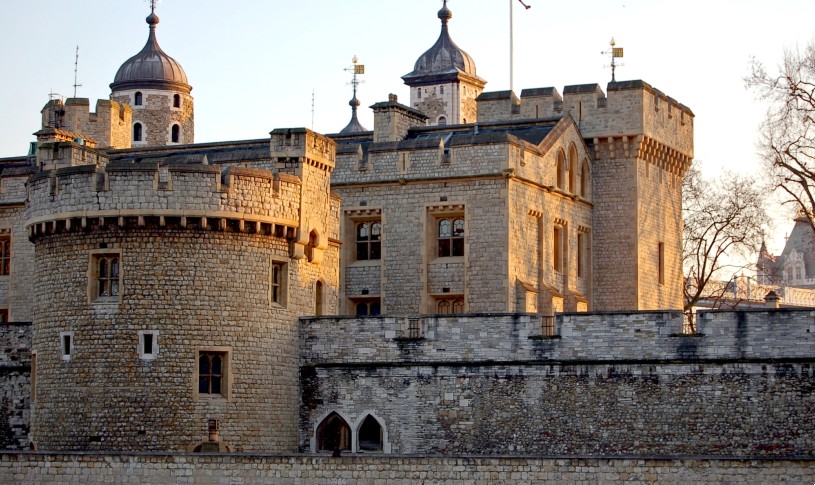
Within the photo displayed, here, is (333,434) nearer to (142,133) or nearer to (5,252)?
(5,252)

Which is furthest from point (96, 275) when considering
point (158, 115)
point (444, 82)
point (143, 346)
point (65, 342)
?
point (444, 82)

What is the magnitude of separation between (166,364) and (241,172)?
4210mm

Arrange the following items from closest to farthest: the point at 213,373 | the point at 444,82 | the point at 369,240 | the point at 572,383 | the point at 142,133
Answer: the point at 572,383 → the point at 213,373 → the point at 369,240 → the point at 142,133 → the point at 444,82

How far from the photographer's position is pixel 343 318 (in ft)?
123

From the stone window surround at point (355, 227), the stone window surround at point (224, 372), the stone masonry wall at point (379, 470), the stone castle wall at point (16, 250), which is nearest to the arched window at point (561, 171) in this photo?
the stone window surround at point (355, 227)

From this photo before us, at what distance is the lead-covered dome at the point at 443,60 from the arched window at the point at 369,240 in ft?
98.8

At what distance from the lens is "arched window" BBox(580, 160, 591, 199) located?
4947cm

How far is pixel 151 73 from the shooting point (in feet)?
233

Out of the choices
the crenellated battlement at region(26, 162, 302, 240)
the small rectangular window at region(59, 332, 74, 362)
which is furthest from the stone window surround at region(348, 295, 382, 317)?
the small rectangular window at region(59, 332, 74, 362)

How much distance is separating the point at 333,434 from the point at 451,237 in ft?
31.6

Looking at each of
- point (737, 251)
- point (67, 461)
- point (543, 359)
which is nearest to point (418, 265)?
point (543, 359)

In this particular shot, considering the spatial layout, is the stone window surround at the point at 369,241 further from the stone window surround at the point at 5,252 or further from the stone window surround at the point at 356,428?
the stone window surround at the point at 5,252

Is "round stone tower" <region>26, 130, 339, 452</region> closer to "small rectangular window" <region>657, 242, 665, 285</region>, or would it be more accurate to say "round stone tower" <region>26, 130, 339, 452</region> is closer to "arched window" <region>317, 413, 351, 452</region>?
"arched window" <region>317, 413, 351, 452</region>

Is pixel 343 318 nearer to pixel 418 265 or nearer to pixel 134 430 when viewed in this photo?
pixel 134 430
